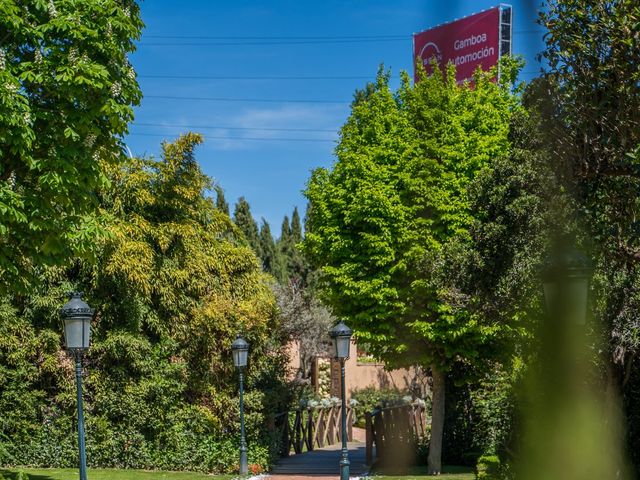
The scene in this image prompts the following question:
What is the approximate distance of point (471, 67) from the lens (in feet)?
122

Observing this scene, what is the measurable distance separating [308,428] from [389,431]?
11.6 feet

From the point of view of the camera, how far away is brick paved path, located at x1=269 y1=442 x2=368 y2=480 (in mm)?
18016

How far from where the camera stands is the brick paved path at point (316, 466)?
1802 cm

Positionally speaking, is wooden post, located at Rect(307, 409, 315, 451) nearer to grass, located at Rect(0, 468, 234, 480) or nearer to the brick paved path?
the brick paved path

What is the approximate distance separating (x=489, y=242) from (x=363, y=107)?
22.9ft

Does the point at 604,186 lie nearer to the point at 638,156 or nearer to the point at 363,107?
the point at 638,156

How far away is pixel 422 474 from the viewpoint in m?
18.0

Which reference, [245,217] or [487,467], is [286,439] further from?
[245,217]

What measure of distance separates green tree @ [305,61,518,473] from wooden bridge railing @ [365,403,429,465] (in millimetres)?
2124

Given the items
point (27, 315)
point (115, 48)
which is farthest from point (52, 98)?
point (27, 315)

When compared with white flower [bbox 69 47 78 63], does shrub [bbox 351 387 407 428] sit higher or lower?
lower

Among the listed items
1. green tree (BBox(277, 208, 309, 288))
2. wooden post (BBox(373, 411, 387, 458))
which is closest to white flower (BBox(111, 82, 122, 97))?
wooden post (BBox(373, 411, 387, 458))

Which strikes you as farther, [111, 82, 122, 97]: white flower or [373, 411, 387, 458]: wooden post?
[373, 411, 387, 458]: wooden post

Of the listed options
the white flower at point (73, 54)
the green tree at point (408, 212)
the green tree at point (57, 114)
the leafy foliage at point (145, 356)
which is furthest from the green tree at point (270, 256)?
the white flower at point (73, 54)
